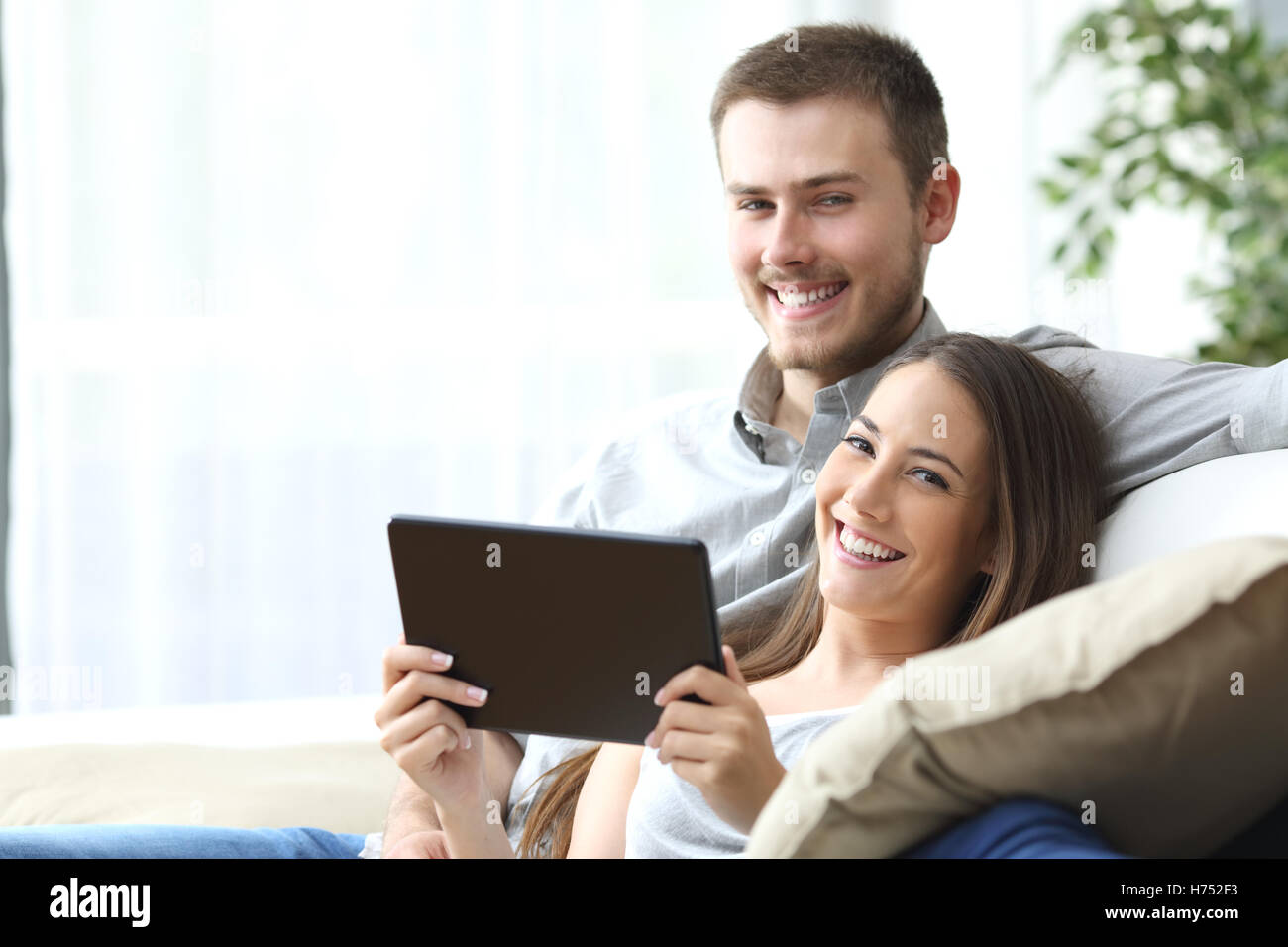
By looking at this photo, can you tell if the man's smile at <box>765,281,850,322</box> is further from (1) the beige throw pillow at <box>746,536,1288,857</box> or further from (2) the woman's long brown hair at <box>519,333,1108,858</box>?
(1) the beige throw pillow at <box>746,536,1288,857</box>

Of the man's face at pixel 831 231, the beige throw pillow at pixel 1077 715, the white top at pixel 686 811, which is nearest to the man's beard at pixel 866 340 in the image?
the man's face at pixel 831 231

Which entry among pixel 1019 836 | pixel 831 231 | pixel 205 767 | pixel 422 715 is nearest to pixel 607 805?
pixel 422 715

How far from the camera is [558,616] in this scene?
37.4 inches

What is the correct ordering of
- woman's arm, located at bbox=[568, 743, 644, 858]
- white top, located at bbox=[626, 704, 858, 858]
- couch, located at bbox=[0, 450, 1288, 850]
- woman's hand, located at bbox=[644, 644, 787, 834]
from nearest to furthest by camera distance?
woman's hand, located at bbox=[644, 644, 787, 834] → white top, located at bbox=[626, 704, 858, 858] → woman's arm, located at bbox=[568, 743, 644, 858] → couch, located at bbox=[0, 450, 1288, 850]

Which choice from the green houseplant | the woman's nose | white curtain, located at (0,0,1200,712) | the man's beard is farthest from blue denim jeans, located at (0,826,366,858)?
the green houseplant

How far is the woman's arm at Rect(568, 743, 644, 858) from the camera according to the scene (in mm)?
1155

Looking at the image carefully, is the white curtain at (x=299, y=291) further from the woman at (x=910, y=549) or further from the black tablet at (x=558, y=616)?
the black tablet at (x=558, y=616)

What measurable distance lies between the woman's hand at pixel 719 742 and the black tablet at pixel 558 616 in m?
0.02

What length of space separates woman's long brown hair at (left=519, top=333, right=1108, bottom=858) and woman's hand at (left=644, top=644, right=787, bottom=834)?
29 cm

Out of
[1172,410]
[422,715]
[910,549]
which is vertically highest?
[1172,410]

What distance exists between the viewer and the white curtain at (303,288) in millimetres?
2807

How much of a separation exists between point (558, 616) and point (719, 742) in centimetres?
15

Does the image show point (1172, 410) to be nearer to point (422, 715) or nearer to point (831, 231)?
Answer: point (831, 231)

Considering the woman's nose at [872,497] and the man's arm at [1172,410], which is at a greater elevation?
the man's arm at [1172,410]
